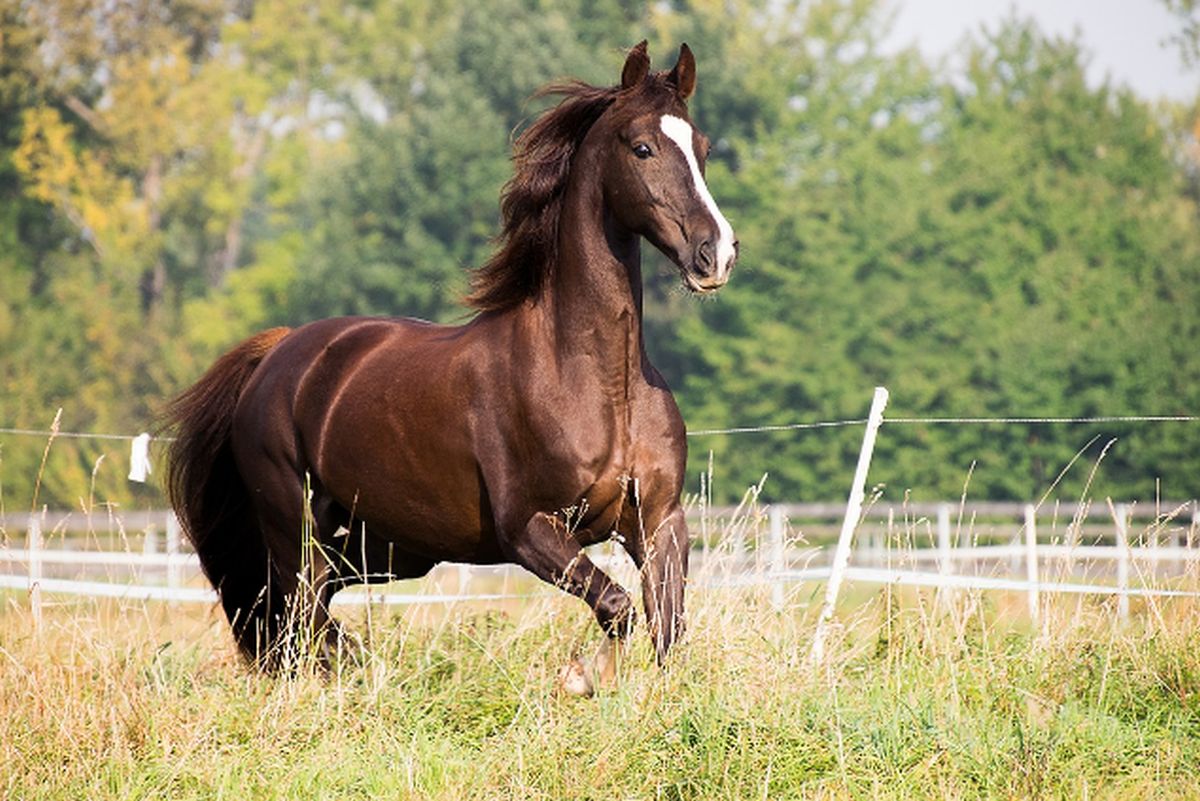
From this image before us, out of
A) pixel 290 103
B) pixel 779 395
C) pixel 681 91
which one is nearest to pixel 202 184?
pixel 290 103

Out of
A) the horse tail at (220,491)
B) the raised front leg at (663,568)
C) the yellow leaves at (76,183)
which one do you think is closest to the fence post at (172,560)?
the horse tail at (220,491)

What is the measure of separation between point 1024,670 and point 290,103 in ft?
142

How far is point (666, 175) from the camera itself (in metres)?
5.97

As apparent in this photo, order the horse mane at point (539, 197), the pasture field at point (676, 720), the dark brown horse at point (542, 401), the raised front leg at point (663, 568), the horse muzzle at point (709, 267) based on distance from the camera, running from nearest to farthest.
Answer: the pasture field at point (676, 720)
the horse muzzle at point (709, 267)
the raised front leg at point (663, 568)
the dark brown horse at point (542, 401)
the horse mane at point (539, 197)

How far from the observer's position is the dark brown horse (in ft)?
19.8

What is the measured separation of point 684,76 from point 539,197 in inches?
28.4

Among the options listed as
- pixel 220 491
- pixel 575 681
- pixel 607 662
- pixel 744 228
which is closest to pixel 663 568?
pixel 607 662

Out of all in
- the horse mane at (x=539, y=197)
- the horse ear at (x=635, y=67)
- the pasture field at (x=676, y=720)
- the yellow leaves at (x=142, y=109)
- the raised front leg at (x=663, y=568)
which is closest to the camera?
the pasture field at (x=676, y=720)

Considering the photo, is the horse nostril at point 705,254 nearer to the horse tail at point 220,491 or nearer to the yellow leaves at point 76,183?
the horse tail at point 220,491

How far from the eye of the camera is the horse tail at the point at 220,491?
819 cm

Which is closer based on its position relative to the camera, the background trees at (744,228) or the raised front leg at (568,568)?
the raised front leg at (568,568)

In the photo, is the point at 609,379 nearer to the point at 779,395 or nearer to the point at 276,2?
the point at 779,395

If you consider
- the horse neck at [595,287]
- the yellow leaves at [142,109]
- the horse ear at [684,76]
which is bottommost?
Answer: the horse neck at [595,287]

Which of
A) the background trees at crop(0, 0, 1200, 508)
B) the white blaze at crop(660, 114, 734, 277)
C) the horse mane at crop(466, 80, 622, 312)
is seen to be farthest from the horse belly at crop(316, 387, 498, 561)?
the background trees at crop(0, 0, 1200, 508)
